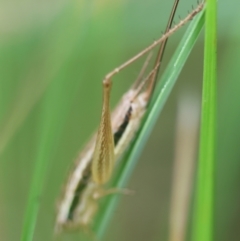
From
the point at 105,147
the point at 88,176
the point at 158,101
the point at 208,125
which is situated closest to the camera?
the point at 208,125

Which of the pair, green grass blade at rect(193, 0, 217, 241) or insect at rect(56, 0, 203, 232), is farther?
insect at rect(56, 0, 203, 232)

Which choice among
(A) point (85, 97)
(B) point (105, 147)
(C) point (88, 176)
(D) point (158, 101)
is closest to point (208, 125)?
(D) point (158, 101)

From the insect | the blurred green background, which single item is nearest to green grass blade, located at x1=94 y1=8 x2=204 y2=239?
the insect

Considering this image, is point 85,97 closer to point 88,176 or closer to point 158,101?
point 88,176

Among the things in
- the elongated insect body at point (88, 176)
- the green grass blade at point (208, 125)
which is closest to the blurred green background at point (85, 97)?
the elongated insect body at point (88, 176)

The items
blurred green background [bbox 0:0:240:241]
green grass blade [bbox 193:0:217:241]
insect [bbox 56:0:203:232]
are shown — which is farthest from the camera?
blurred green background [bbox 0:0:240:241]

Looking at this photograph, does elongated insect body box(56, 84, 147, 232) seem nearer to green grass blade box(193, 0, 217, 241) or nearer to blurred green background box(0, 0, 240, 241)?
blurred green background box(0, 0, 240, 241)

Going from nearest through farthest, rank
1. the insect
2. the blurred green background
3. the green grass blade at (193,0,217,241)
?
the green grass blade at (193,0,217,241) → the insect → the blurred green background
